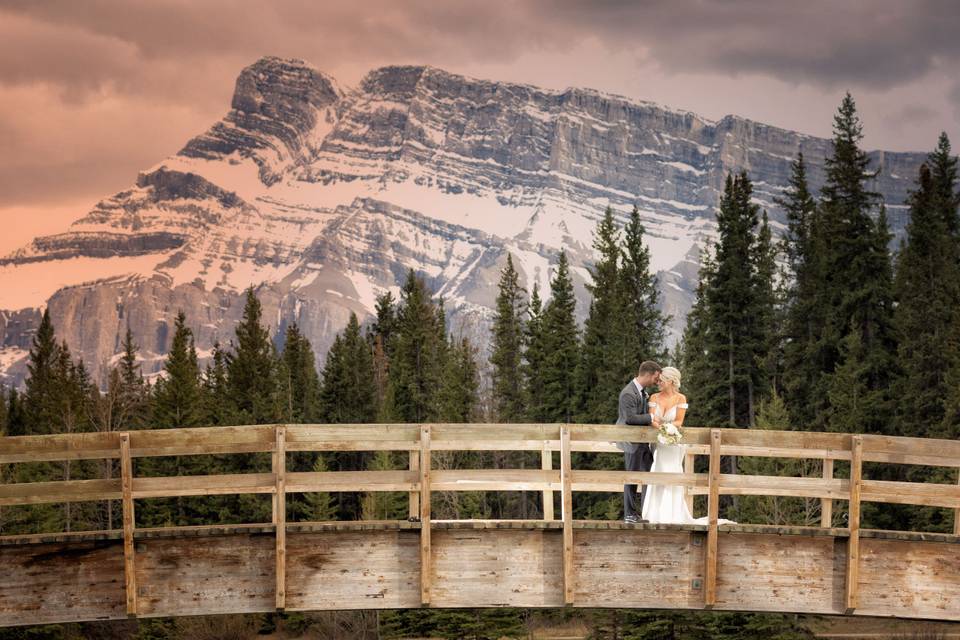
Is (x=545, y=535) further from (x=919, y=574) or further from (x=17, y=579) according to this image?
(x=17, y=579)

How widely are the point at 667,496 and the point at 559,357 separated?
56.5 m

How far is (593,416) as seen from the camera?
233 ft

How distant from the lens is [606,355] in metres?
71.2

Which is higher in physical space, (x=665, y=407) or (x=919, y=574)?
(x=665, y=407)

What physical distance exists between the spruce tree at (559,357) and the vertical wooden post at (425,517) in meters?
56.4

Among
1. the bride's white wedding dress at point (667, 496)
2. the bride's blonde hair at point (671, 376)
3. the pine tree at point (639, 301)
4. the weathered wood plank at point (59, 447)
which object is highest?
the pine tree at point (639, 301)

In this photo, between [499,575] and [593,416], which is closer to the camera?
[499,575]

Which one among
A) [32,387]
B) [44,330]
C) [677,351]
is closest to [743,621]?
[677,351]

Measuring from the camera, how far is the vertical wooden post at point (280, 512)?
15.6 meters

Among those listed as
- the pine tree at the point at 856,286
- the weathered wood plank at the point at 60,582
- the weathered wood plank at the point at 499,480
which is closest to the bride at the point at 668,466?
the weathered wood plank at the point at 499,480

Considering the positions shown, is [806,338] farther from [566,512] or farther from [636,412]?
[566,512]

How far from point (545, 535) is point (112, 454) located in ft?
19.4

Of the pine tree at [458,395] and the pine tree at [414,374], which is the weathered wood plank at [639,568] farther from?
the pine tree at [414,374]

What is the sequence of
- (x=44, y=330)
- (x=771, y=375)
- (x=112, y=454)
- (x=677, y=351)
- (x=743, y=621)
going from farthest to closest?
(x=44, y=330) → (x=677, y=351) → (x=771, y=375) → (x=743, y=621) → (x=112, y=454)
